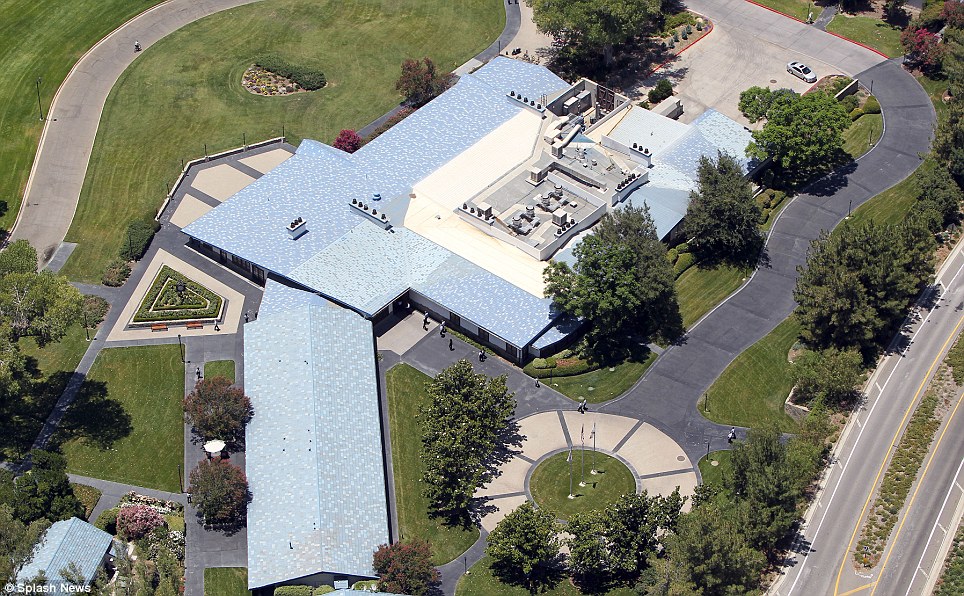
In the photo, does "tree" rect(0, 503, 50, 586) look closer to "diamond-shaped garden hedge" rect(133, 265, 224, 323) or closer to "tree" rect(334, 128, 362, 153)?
"diamond-shaped garden hedge" rect(133, 265, 224, 323)

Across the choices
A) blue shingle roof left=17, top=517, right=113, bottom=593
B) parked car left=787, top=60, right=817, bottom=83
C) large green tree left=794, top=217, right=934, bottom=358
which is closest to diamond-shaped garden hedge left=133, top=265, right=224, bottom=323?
blue shingle roof left=17, top=517, right=113, bottom=593

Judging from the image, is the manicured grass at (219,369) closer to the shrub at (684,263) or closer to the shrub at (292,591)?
the shrub at (292,591)

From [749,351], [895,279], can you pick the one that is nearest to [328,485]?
[749,351]

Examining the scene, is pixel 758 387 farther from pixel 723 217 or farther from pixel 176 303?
pixel 176 303

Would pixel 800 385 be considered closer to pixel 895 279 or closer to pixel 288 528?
pixel 895 279

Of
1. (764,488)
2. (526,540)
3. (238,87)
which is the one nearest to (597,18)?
(238,87)
